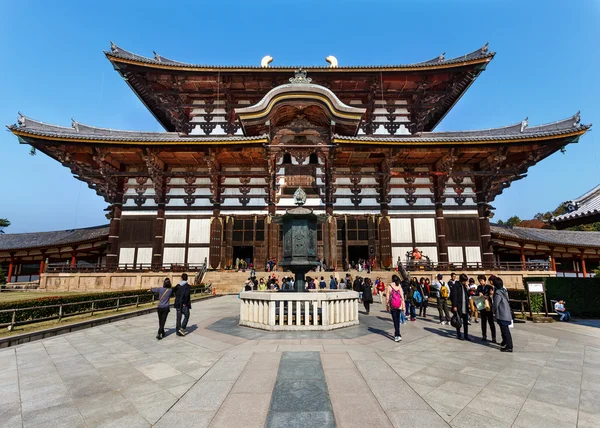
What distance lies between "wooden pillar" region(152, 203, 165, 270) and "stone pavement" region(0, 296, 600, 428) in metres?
13.8

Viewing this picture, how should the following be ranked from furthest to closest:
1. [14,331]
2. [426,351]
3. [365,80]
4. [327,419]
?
[365,80], [14,331], [426,351], [327,419]

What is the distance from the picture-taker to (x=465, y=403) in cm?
347

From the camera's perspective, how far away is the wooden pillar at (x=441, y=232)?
20.3 metres

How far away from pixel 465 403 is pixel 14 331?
10.4 metres

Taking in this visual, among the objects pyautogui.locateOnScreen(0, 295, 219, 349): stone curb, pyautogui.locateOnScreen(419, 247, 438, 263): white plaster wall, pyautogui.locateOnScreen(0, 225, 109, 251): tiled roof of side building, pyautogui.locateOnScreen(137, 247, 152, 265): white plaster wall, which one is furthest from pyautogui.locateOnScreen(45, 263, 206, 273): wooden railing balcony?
pyautogui.locateOnScreen(419, 247, 438, 263): white plaster wall

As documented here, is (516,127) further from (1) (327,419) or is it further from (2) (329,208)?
(1) (327,419)

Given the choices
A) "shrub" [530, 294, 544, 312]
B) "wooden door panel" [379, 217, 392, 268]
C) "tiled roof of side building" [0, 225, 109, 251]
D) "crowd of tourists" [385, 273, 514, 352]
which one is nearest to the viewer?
"crowd of tourists" [385, 273, 514, 352]

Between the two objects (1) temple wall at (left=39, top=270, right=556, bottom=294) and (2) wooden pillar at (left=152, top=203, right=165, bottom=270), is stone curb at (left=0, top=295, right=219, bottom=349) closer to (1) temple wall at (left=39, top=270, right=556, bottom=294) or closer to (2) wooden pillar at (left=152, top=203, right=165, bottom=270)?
(1) temple wall at (left=39, top=270, right=556, bottom=294)

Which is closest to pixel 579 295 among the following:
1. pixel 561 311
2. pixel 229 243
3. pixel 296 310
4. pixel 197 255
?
pixel 561 311

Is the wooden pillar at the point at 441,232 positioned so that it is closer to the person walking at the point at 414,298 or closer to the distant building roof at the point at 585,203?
the distant building roof at the point at 585,203

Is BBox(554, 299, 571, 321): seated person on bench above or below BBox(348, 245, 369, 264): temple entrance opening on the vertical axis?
below

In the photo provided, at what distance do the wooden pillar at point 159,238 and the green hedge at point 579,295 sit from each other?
71.0 ft

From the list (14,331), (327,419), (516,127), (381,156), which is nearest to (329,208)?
(381,156)

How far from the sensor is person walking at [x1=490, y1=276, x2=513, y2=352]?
5.96 meters
